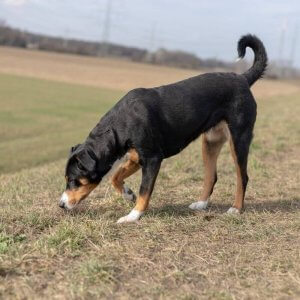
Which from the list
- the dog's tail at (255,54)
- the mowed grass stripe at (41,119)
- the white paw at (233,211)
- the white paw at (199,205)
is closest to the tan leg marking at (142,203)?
the white paw at (199,205)

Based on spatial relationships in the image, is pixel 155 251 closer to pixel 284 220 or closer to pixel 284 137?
pixel 284 220

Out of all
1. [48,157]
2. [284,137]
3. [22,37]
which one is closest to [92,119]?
[48,157]

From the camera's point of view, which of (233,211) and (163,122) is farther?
(233,211)

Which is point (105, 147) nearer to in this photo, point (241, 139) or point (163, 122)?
point (163, 122)

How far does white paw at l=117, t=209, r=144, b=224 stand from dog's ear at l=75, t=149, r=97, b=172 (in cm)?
62

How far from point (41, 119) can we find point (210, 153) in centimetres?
1915

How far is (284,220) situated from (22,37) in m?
123

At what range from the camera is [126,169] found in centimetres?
600

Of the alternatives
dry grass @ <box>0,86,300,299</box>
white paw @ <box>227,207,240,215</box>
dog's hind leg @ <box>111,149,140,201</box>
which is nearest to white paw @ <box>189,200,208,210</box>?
dry grass @ <box>0,86,300,299</box>

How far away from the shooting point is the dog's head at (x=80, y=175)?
17.6 feet

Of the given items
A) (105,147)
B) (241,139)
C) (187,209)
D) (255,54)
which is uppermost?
(255,54)

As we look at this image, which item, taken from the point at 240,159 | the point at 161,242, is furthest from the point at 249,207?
the point at 161,242

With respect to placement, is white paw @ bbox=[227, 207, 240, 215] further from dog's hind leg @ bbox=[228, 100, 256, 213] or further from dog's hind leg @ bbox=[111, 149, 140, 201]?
dog's hind leg @ bbox=[111, 149, 140, 201]

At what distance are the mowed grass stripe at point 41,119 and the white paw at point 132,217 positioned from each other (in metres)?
8.40
